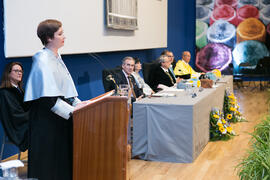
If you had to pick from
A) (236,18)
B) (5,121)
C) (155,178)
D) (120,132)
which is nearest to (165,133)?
(155,178)

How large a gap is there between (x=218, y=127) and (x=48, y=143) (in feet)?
10.9

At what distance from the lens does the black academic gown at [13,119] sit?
3.49 metres

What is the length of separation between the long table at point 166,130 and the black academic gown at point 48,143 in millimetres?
1939

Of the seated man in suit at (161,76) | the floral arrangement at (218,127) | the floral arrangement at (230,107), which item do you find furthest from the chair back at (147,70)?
the floral arrangement at (218,127)

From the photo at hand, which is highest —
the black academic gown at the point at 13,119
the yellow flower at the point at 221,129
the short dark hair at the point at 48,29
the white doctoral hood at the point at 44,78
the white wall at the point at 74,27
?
the white wall at the point at 74,27

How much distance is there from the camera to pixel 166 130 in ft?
13.7

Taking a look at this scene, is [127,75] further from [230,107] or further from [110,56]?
[230,107]

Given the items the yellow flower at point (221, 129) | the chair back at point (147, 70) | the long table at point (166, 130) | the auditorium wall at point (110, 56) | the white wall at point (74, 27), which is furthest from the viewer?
the chair back at point (147, 70)

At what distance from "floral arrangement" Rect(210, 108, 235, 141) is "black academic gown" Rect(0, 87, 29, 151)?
2.55m

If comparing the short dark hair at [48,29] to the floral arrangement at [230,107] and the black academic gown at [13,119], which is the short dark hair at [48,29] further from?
the floral arrangement at [230,107]

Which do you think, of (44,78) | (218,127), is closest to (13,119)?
(44,78)

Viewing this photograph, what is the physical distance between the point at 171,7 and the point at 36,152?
29.3ft

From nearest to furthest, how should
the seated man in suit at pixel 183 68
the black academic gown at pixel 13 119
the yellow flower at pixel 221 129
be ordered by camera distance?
1. the black academic gown at pixel 13 119
2. the yellow flower at pixel 221 129
3. the seated man in suit at pixel 183 68

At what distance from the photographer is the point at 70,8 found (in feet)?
16.2
